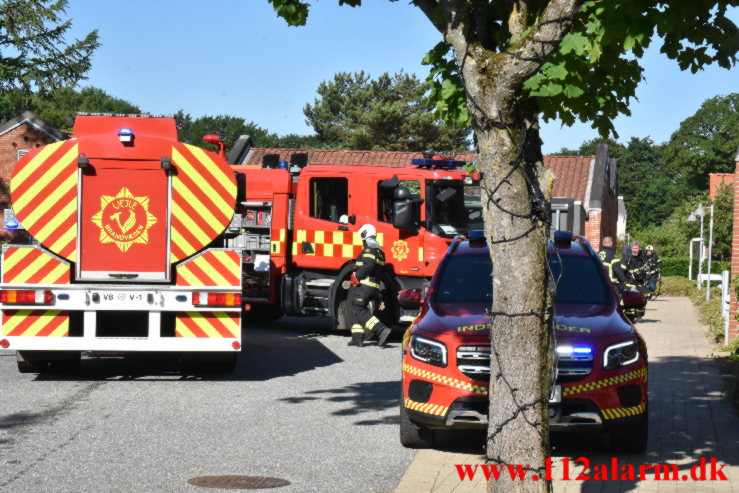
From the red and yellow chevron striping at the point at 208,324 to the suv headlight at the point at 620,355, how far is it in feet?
17.1

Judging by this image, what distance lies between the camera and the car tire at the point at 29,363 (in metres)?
12.9

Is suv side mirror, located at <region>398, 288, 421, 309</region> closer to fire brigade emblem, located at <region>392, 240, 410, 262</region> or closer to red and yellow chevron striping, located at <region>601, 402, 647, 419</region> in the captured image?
red and yellow chevron striping, located at <region>601, 402, 647, 419</region>

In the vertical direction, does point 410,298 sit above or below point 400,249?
below

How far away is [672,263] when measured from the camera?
56.0 m

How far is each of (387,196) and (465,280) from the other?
7898mm

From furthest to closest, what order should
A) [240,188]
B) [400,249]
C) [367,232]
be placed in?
1. [400,249]
2. [367,232]
3. [240,188]

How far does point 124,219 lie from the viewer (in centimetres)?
1313

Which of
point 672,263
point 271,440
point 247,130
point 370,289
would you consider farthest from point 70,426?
point 247,130

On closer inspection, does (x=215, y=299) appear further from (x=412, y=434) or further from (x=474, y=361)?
(x=474, y=361)

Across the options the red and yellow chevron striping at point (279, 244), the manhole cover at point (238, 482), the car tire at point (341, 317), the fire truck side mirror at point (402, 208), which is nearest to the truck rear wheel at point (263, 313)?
the red and yellow chevron striping at point (279, 244)

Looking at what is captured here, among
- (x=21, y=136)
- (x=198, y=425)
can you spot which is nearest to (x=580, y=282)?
(x=198, y=425)

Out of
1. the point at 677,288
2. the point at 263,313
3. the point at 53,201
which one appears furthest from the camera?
the point at 677,288

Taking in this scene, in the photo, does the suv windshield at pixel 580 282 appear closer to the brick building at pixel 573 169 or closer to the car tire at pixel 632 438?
the car tire at pixel 632 438

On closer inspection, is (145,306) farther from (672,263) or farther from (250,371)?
(672,263)
